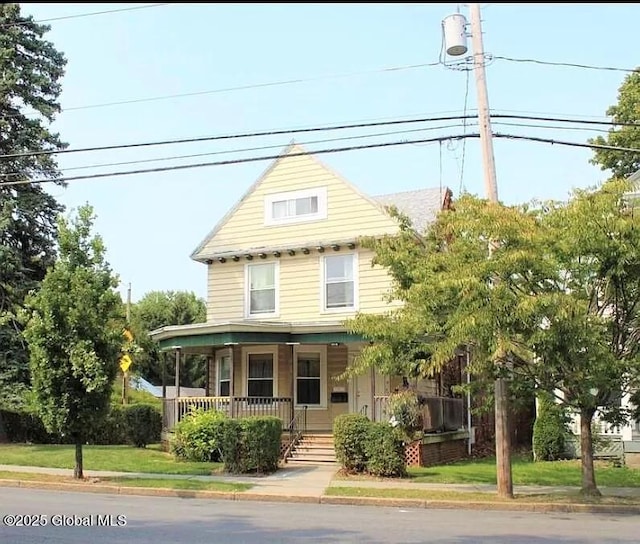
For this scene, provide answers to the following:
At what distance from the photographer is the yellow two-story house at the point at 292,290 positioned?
2175 centimetres

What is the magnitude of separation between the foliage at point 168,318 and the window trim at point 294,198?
3037cm

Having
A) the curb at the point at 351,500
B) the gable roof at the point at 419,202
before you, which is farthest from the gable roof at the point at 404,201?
the curb at the point at 351,500

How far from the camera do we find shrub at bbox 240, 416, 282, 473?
17.1m

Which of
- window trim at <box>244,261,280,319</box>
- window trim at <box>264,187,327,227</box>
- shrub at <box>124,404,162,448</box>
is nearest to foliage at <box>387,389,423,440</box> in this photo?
window trim at <box>244,261,280,319</box>

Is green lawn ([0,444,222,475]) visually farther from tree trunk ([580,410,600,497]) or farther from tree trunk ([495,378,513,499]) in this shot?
tree trunk ([580,410,600,497])

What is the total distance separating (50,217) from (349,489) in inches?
651

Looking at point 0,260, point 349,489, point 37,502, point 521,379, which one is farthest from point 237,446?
point 0,260

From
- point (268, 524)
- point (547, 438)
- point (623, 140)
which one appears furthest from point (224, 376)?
point (623, 140)

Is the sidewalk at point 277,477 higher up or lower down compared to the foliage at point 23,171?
lower down

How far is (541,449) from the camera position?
21.0 meters

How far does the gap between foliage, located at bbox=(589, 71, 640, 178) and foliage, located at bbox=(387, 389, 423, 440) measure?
17116mm

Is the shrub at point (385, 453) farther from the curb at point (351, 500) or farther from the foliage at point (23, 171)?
the foliage at point (23, 171)

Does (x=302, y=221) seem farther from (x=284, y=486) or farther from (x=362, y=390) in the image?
(x=284, y=486)

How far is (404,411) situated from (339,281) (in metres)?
6.57
